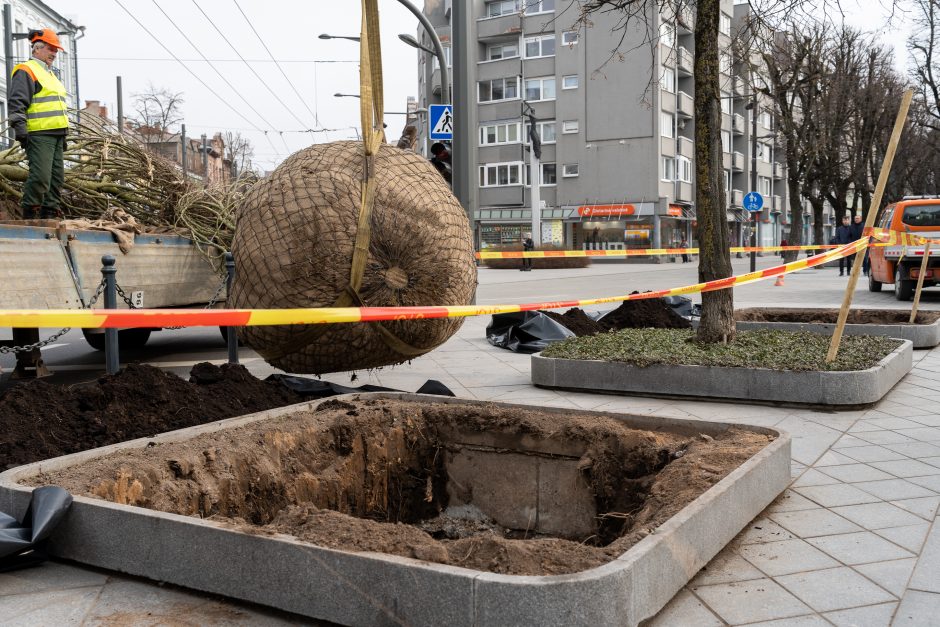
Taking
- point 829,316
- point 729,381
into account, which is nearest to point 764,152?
point 829,316

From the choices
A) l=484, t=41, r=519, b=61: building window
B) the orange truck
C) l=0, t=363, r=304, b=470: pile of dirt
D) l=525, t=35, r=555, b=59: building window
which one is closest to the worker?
l=0, t=363, r=304, b=470: pile of dirt

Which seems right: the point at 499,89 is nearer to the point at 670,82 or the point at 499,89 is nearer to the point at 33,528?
the point at 670,82

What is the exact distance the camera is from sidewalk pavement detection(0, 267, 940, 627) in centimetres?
307

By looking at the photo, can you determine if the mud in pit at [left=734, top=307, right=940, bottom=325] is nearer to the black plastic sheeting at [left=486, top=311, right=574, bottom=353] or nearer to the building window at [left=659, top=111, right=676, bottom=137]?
the black plastic sheeting at [left=486, top=311, right=574, bottom=353]

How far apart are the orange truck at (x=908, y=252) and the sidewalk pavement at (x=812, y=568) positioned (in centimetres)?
1282

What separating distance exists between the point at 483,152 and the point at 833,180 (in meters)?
22.7

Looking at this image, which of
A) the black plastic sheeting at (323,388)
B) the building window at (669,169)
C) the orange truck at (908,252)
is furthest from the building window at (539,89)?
the black plastic sheeting at (323,388)

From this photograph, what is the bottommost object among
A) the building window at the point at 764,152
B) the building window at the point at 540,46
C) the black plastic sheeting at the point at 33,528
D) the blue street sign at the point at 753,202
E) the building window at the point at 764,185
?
the black plastic sheeting at the point at 33,528

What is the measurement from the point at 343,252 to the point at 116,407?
1659mm

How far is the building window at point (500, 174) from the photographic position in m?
57.8

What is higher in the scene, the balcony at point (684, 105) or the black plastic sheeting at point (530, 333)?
the balcony at point (684, 105)

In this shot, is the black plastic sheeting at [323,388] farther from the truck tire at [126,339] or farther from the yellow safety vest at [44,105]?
the truck tire at [126,339]

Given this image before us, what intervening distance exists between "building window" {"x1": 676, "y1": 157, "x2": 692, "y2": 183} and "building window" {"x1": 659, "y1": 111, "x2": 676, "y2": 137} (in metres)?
1.95

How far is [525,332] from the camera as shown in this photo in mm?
11281
